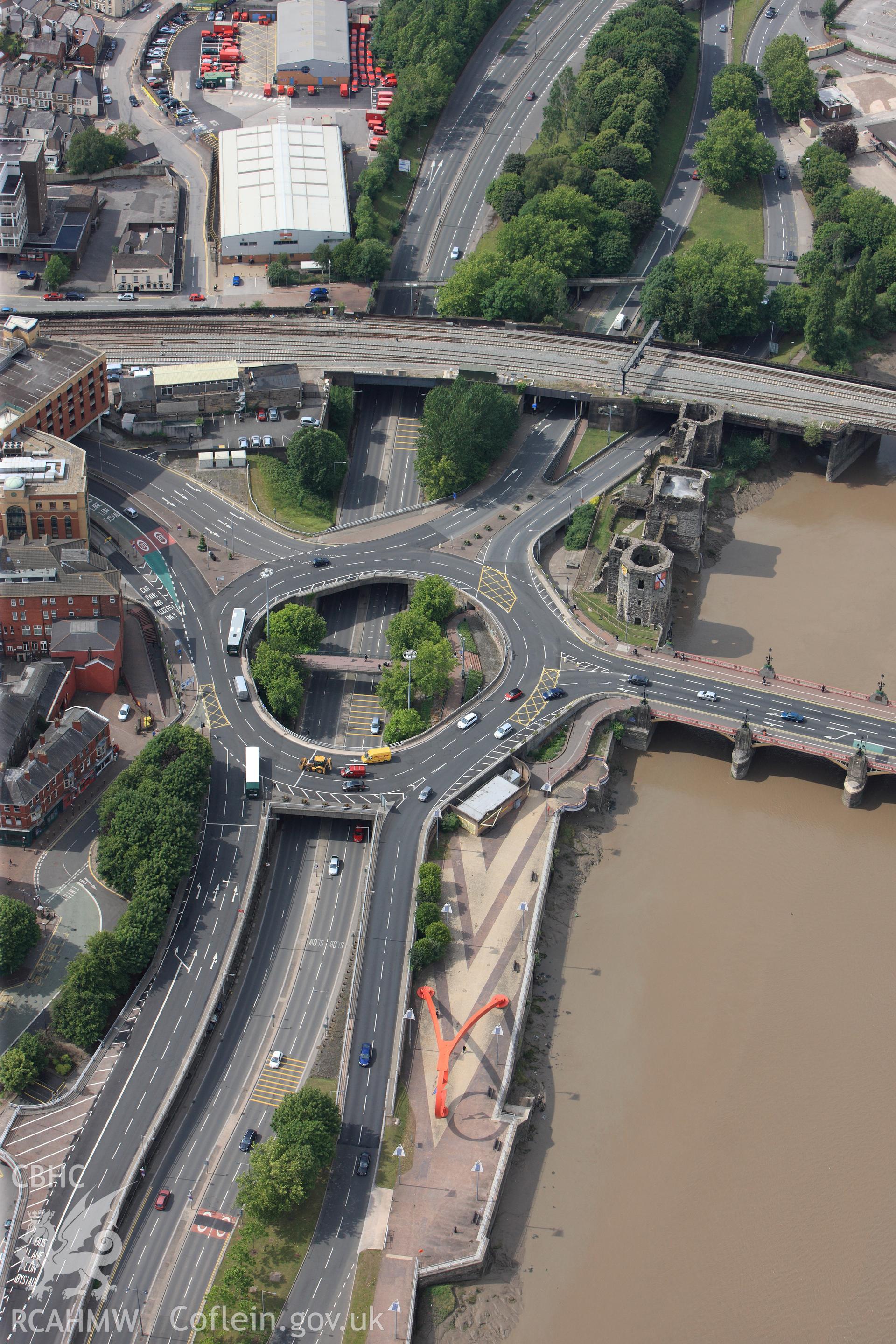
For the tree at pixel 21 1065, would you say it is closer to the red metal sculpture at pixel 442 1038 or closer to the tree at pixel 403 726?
the red metal sculpture at pixel 442 1038

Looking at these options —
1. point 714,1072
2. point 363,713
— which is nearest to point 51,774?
point 363,713

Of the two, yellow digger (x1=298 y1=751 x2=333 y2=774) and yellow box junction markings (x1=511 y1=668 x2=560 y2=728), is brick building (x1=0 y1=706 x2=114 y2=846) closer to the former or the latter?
yellow digger (x1=298 y1=751 x2=333 y2=774)

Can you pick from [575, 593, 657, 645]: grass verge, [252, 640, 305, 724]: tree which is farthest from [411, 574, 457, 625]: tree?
[252, 640, 305, 724]: tree

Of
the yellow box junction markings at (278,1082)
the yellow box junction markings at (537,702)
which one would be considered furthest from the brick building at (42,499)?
the yellow box junction markings at (278,1082)

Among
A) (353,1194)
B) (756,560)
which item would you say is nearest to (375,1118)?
(353,1194)

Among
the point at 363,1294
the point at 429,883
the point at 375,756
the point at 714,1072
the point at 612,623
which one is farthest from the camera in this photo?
the point at 612,623

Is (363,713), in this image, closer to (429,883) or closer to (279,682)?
(279,682)
